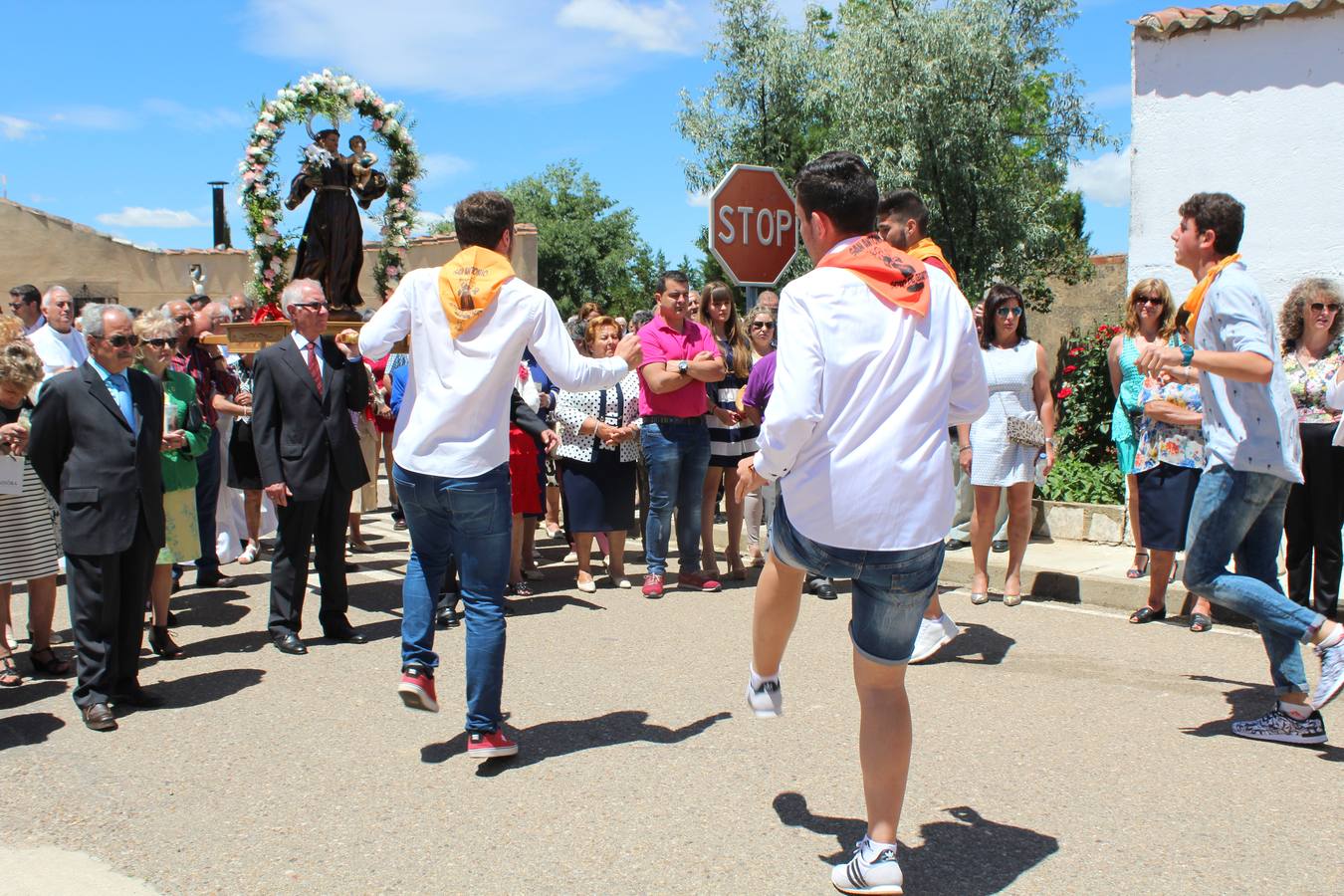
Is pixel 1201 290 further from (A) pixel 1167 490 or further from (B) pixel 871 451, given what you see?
(A) pixel 1167 490

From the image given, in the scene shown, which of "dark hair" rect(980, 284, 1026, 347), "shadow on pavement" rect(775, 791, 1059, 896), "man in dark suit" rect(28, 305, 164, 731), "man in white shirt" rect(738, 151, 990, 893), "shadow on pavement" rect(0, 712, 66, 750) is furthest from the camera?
"dark hair" rect(980, 284, 1026, 347)

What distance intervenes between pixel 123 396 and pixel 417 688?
2.24 metres

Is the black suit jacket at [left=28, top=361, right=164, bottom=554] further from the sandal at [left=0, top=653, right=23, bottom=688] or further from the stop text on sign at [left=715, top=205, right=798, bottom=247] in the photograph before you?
the stop text on sign at [left=715, top=205, right=798, bottom=247]

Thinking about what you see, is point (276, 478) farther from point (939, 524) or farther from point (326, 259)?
point (939, 524)

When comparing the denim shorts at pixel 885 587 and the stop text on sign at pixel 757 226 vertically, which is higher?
the stop text on sign at pixel 757 226

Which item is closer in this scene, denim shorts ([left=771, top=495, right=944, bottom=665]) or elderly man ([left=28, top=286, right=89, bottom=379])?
denim shorts ([left=771, top=495, right=944, bottom=665])

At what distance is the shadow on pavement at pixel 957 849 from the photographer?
3.41 m

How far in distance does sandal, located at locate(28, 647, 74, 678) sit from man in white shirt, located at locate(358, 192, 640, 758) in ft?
8.33

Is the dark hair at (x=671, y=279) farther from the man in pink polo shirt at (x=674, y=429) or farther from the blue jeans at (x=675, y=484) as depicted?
the blue jeans at (x=675, y=484)

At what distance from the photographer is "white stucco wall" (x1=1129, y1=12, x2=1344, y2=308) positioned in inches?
349

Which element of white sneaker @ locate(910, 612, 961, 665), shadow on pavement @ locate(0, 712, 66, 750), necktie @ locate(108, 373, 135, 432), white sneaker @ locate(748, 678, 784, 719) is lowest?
shadow on pavement @ locate(0, 712, 66, 750)

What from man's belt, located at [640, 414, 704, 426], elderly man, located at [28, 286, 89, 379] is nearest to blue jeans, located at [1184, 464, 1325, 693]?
man's belt, located at [640, 414, 704, 426]

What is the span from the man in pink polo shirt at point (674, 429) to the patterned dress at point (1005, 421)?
1.87 metres

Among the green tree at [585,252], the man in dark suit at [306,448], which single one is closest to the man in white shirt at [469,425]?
the man in dark suit at [306,448]
